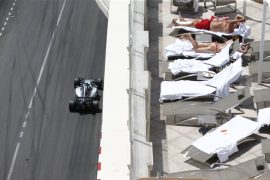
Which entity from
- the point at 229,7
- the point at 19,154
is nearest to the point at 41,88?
the point at 19,154

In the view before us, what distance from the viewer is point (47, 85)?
56906 mm

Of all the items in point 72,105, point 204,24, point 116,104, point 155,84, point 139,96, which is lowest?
point 116,104

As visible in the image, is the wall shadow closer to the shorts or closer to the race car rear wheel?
the shorts

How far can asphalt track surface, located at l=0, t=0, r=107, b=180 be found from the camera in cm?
4766

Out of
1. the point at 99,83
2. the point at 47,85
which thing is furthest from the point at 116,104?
the point at 47,85

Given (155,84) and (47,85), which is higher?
(47,85)

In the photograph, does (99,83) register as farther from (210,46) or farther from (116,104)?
(116,104)

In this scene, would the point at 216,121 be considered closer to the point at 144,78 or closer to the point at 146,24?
the point at 144,78

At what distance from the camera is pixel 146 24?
3794cm

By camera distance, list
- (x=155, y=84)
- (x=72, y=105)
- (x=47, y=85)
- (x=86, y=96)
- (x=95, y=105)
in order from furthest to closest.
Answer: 1. (x=47, y=85)
2. (x=86, y=96)
3. (x=95, y=105)
4. (x=72, y=105)
5. (x=155, y=84)

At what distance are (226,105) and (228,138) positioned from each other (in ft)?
7.17

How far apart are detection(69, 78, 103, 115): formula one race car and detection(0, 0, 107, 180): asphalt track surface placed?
1.66 feet

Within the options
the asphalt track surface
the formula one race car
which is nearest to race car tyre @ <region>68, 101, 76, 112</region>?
the formula one race car

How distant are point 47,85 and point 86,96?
4.38m
